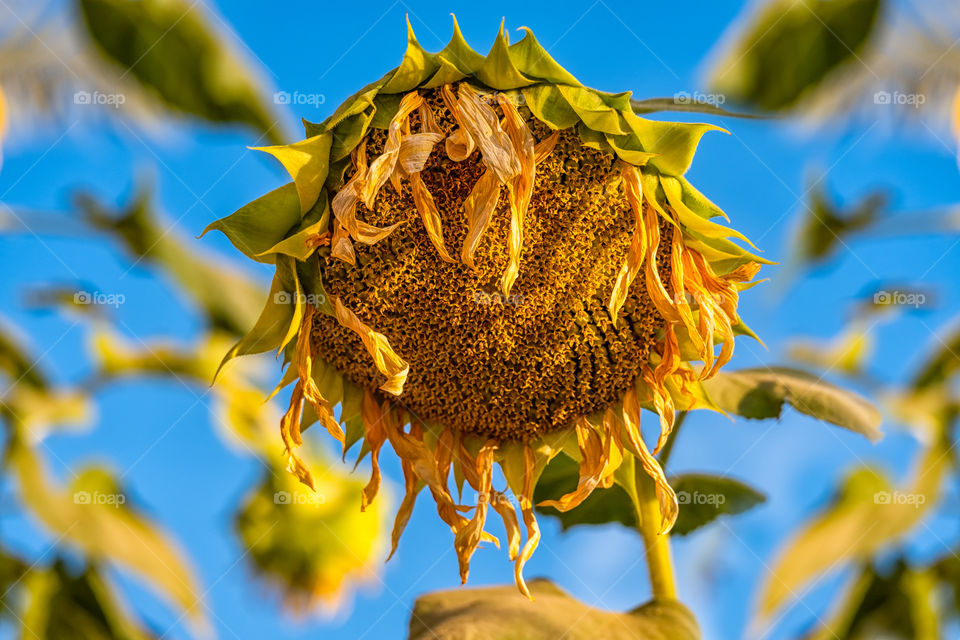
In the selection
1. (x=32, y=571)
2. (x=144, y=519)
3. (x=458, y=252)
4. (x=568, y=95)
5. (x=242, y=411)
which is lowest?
(x=32, y=571)

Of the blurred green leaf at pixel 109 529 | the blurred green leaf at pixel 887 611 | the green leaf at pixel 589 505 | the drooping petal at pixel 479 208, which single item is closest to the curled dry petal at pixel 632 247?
the drooping petal at pixel 479 208

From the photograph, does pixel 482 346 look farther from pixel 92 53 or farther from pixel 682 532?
pixel 92 53

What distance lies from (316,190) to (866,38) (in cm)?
165

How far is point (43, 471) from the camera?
3.26 meters

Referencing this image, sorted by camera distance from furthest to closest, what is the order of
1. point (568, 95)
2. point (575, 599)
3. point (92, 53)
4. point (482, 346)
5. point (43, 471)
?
point (43, 471)
point (92, 53)
point (575, 599)
point (482, 346)
point (568, 95)

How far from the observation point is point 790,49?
248 cm

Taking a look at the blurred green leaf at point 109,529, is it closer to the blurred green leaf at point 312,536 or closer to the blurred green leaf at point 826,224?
the blurred green leaf at point 312,536

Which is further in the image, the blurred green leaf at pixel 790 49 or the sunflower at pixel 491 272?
the blurred green leaf at pixel 790 49

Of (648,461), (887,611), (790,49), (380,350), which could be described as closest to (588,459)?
(648,461)

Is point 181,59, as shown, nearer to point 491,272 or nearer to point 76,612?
point 491,272

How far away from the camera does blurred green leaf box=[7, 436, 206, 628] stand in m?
3.09

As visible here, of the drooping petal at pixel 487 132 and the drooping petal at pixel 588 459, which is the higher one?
A: the drooping petal at pixel 487 132

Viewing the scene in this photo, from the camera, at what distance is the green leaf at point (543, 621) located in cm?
206

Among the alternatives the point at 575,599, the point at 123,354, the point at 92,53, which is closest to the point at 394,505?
the point at 123,354
